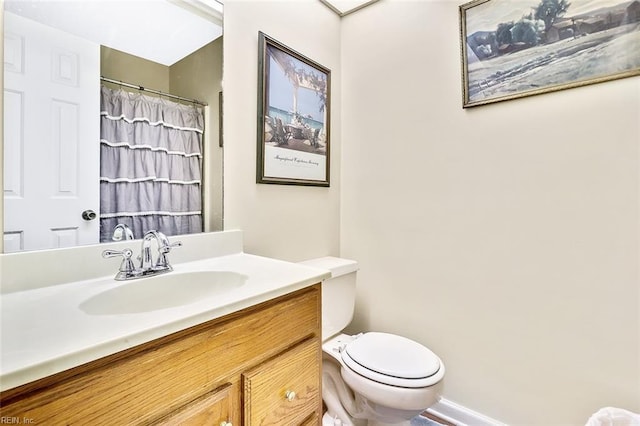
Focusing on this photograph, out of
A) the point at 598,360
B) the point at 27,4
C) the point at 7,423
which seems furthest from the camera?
the point at 598,360

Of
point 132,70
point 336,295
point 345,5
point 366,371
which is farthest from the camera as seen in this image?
point 345,5

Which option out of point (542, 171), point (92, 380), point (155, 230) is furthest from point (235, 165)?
point (542, 171)

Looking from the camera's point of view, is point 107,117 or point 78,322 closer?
point 78,322

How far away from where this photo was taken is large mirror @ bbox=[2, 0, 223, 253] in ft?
2.74

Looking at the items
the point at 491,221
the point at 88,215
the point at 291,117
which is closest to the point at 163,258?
the point at 88,215

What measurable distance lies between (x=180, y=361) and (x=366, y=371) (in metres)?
0.79

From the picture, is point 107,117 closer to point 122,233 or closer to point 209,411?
point 122,233

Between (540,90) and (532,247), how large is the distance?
0.65 meters

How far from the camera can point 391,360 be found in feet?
Result: 4.04

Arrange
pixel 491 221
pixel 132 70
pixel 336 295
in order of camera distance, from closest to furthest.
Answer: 1. pixel 132 70
2. pixel 491 221
3. pixel 336 295

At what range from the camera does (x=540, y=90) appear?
1229 millimetres

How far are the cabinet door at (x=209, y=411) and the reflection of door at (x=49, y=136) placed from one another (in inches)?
25.0

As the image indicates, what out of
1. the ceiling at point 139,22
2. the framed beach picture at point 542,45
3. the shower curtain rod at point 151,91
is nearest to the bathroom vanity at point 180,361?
the shower curtain rod at point 151,91

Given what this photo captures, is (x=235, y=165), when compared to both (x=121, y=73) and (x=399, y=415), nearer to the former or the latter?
(x=121, y=73)
